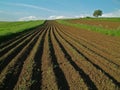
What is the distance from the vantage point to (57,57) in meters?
12.7

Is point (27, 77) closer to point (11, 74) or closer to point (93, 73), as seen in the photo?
point (11, 74)

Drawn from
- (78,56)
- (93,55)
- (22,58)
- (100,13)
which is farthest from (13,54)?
(100,13)

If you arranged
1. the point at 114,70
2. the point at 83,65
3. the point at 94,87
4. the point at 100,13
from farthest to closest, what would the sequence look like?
1. the point at 100,13
2. the point at 83,65
3. the point at 114,70
4. the point at 94,87

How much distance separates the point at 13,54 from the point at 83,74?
19.9ft

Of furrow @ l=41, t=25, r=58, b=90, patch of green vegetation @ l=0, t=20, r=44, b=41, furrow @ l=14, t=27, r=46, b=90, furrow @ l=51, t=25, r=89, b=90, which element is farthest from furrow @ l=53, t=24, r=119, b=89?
patch of green vegetation @ l=0, t=20, r=44, b=41

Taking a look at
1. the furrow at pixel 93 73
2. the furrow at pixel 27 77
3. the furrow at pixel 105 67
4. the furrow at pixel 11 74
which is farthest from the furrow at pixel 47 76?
the furrow at pixel 105 67

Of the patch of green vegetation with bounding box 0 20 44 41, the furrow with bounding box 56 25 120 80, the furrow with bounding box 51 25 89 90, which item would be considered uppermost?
the furrow with bounding box 51 25 89 90

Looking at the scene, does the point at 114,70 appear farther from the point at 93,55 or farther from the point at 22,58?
the point at 22,58

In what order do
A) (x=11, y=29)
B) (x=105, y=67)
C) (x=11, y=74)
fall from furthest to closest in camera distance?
(x=11, y=29) → (x=105, y=67) → (x=11, y=74)

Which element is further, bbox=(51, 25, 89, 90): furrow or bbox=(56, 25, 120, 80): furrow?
bbox=(56, 25, 120, 80): furrow

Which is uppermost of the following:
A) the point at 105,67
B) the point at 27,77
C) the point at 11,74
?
the point at 27,77

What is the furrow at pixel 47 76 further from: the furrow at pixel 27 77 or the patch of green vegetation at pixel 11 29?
the patch of green vegetation at pixel 11 29

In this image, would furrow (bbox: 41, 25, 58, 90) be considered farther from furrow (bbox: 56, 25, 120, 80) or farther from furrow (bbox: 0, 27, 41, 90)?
furrow (bbox: 56, 25, 120, 80)

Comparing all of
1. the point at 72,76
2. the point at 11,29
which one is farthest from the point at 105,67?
the point at 11,29
